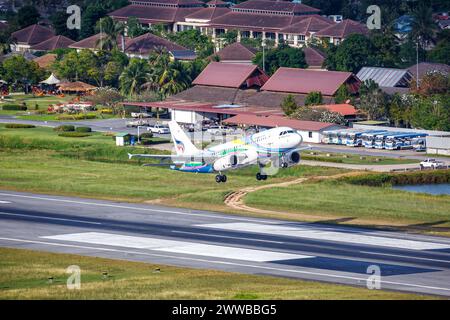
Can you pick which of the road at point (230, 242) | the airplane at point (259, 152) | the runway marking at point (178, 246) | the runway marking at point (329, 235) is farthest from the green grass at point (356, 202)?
the runway marking at point (178, 246)

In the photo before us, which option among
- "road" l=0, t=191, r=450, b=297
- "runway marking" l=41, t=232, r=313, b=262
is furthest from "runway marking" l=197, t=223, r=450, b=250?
"runway marking" l=41, t=232, r=313, b=262

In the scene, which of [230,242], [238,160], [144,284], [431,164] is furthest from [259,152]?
[431,164]

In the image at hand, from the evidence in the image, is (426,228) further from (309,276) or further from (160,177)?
(160,177)

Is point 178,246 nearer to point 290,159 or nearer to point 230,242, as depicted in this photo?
point 230,242

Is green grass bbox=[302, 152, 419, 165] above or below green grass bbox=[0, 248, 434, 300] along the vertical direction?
below

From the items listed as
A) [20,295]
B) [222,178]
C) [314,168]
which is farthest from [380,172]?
[20,295]

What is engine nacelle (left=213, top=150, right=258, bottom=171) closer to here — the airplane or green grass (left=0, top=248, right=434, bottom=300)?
the airplane
